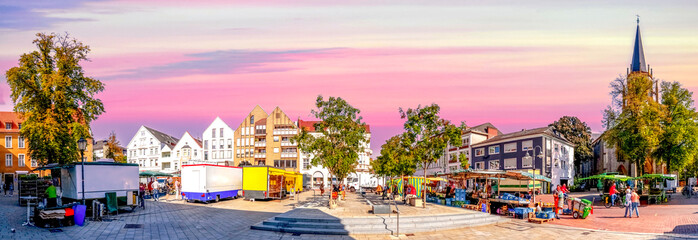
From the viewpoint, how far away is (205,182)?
3412cm

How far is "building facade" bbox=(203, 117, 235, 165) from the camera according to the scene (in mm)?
88938

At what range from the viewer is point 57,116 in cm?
3503

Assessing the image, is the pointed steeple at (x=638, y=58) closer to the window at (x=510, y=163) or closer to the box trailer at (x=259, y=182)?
the window at (x=510, y=163)

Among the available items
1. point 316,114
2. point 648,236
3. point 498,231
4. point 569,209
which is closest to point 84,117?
point 316,114

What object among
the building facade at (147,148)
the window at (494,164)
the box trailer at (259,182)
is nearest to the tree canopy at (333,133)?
the box trailer at (259,182)

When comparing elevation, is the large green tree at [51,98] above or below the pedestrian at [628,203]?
above

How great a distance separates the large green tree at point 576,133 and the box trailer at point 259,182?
52775 mm

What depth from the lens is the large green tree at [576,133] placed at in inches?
2948

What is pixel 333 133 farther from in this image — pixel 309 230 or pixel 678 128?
pixel 678 128

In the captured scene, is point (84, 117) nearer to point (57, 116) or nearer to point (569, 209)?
point (57, 116)

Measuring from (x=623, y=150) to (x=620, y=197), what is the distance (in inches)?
640

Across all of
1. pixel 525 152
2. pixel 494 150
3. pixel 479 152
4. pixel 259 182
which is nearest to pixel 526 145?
pixel 525 152

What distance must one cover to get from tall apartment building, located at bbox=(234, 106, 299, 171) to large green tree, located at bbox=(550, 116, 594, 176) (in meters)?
43.9

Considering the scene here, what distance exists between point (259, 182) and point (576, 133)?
56.7m
